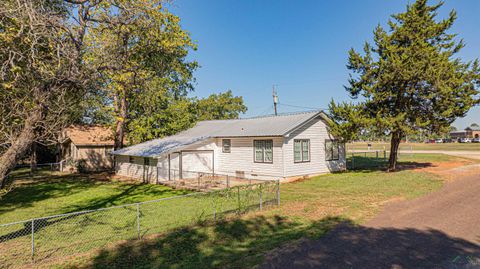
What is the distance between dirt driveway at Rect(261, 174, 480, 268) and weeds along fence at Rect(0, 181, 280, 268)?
3.84 m

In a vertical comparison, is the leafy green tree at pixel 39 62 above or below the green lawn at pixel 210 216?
above

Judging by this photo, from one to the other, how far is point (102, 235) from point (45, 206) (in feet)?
25.8

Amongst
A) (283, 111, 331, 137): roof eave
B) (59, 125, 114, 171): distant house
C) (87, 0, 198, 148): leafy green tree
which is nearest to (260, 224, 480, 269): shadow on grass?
(87, 0, 198, 148): leafy green tree

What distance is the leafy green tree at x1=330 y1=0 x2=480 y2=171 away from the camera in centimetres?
2055

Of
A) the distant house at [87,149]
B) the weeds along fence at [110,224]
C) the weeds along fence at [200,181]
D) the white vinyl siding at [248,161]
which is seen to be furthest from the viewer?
the distant house at [87,149]

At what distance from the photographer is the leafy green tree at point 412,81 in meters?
20.5

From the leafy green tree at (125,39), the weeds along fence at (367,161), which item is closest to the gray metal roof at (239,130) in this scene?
the weeds along fence at (367,161)

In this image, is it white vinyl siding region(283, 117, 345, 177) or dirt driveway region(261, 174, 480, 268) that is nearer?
dirt driveway region(261, 174, 480, 268)

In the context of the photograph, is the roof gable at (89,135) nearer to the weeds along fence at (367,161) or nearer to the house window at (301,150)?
the house window at (301,150)

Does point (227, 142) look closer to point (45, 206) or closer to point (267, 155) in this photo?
point (267, 155)

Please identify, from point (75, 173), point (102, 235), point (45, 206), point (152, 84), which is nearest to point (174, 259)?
point (102, 235)

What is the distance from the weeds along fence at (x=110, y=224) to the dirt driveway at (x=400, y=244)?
151 inches

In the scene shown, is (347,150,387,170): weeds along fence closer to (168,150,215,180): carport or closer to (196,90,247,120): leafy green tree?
(168,150,215,180): carport

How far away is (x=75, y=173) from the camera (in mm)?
29781
